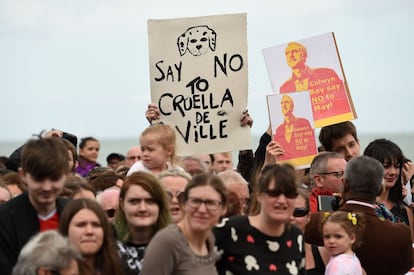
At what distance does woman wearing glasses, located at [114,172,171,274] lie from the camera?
7.71 meters

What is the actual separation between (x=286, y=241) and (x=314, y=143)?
4236 mm

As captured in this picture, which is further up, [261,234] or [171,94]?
[171,94]

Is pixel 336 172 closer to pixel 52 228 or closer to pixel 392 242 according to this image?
pixel 392 242

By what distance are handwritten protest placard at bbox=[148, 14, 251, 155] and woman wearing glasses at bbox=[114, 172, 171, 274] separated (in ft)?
10.9

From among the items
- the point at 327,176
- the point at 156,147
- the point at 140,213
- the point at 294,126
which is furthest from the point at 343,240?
the point at 294,126

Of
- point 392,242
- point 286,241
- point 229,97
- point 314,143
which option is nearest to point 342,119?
point 314,143

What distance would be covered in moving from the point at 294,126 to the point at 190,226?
4612 mm

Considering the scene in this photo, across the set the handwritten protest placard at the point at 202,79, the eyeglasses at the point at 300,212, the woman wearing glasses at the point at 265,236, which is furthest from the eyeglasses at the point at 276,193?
the handwritten protest placard at the point at 202,79

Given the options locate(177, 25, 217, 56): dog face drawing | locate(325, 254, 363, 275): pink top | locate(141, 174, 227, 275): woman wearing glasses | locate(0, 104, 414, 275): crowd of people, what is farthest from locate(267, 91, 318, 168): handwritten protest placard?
locate(141, 174, 227, 275): woman wearing glasses

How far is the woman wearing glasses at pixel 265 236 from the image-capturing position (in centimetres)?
741

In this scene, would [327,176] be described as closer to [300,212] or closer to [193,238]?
[300,212]

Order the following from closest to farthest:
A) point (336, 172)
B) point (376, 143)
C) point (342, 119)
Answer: point (336, 172), point (376, 143), point (342, 119)

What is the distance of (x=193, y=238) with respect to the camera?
7.21 meters

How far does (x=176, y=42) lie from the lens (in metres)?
11.3
